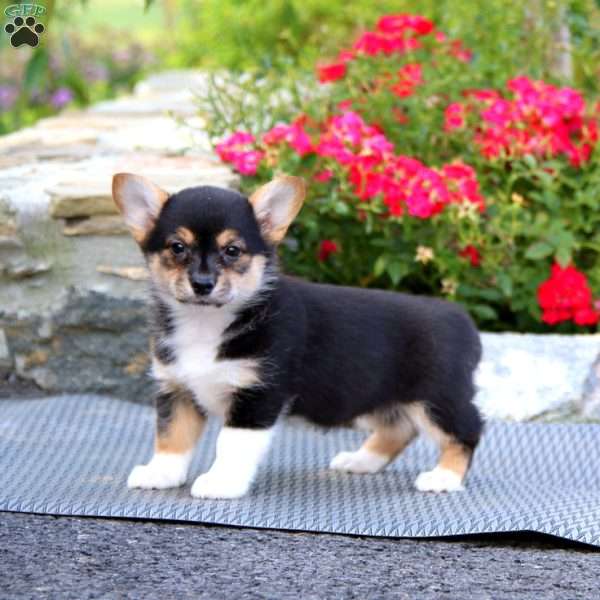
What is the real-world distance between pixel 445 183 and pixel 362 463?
1806 millimetres

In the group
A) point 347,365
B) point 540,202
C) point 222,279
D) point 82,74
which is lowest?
point 82,74

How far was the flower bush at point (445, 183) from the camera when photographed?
20.3ft

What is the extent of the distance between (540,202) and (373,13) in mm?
6130

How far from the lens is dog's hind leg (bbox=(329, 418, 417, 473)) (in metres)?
4.79

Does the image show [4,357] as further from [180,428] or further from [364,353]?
[364,353]

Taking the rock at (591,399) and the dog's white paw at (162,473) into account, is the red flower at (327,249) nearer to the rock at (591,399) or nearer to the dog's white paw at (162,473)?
the rock at (591,399)

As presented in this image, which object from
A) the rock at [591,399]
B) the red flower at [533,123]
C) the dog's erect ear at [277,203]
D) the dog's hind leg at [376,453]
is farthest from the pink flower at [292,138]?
the dog's erect ear at [277,203]

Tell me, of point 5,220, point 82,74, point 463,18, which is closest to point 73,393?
point 5,220

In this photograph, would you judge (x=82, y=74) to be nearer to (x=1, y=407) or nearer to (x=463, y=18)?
(x=463, y=18)

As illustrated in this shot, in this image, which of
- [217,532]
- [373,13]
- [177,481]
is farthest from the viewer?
[373,13]

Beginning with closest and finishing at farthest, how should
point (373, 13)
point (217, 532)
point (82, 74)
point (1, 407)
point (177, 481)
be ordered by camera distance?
point (217, 532), point (177, 481), point (1, 407), point (373, 13), point (82, 74)

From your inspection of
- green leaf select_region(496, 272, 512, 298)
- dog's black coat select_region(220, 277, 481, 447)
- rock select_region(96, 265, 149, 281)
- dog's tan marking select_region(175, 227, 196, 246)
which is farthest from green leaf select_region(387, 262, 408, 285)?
dog's tan marking select_region(175, 227, 196, 246)

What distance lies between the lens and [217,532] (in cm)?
394

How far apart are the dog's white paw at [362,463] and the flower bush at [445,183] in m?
1.45
